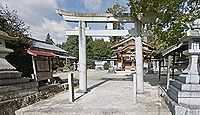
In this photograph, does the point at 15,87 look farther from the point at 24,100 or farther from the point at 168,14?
the point at 168,14

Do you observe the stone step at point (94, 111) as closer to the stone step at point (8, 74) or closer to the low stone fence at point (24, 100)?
the low stone fence at point (24, 100)

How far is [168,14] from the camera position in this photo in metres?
7.82

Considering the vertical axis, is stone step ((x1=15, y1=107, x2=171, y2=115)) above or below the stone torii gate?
below

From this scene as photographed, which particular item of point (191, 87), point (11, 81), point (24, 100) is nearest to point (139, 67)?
point (191, 87)

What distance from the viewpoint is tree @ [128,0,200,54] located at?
22.8ft

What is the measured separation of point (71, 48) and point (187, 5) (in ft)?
142

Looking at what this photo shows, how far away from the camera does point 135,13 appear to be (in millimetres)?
8188

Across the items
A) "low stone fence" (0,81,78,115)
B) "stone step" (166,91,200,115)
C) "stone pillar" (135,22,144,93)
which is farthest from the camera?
"stone pillar" (135,22,144,93)

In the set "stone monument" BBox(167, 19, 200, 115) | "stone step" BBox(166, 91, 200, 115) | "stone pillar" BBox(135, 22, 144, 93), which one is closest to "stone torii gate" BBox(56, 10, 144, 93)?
"stone pillar" BBox(135, 22, 144, 93)

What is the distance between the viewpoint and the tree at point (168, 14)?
22.8 ft

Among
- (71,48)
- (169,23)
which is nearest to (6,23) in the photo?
(169,23)

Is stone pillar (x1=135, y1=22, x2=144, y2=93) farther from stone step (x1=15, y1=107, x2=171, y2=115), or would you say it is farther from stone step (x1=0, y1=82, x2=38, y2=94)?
stone step (x1=0, y1=82, x2=38, y2=94)

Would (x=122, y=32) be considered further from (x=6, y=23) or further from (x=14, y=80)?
(x=6, y=23)

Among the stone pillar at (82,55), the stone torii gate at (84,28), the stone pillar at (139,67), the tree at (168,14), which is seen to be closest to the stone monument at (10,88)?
the stone pillar at (82,55)
